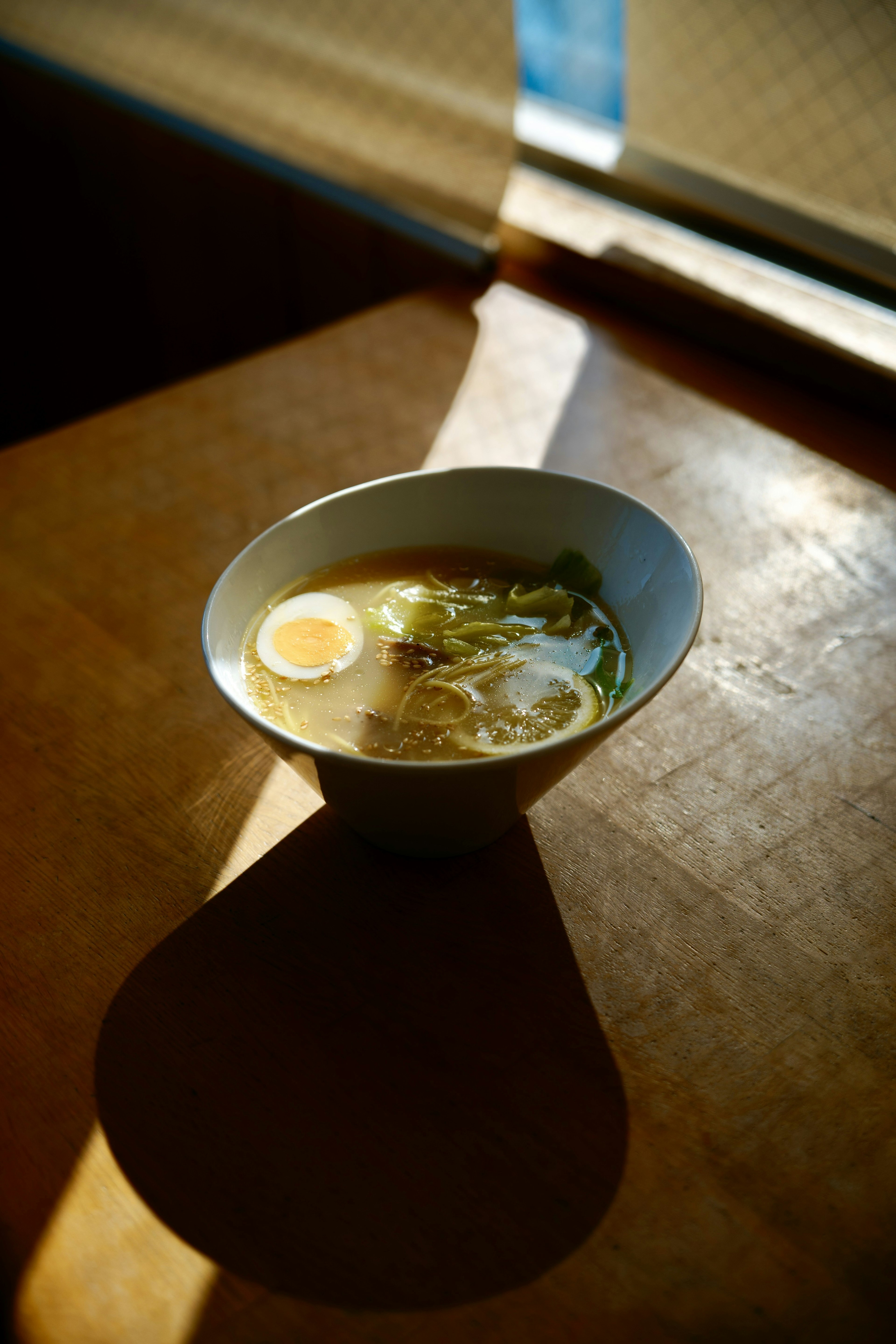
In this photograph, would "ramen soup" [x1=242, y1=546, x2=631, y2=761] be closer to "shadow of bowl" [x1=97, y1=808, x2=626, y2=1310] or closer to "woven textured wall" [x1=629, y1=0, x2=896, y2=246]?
"shadow of bowl" [x1=97, y1=808, x2=626, y2=1310]

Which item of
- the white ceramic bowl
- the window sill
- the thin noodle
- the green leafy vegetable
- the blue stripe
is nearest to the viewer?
the white ceramic bowl

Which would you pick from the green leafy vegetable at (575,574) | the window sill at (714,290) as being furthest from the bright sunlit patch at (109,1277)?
the window sill at (714,290)

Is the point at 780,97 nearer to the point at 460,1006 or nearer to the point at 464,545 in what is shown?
the point at 464,545

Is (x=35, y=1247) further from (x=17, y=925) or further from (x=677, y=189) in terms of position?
(x=677, y=189)

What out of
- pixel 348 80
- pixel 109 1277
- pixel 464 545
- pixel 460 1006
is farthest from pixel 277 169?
pixel 109 1277

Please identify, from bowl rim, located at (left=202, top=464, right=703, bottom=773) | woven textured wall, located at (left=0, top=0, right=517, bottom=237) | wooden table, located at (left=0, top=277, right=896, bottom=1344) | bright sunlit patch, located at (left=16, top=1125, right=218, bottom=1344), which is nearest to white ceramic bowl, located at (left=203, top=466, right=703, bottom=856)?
bowl rim, located at (left=202, top=464, right=703, bottom=773)

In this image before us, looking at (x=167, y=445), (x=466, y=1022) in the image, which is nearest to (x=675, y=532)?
(x=466, y=1022)
